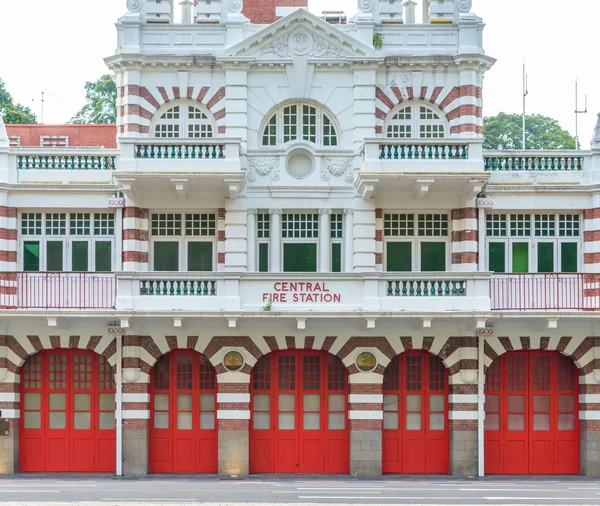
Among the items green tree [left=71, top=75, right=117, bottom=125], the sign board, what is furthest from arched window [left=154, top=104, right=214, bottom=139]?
green tree [left=71, top=75, right=117, bottom=125]

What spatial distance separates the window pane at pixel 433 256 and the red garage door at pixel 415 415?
8.84 ft

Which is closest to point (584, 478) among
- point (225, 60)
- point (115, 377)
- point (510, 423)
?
point (510, 423)

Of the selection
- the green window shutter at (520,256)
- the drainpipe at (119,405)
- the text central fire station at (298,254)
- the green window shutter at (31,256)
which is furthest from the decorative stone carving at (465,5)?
the green window shutter at (31,256)

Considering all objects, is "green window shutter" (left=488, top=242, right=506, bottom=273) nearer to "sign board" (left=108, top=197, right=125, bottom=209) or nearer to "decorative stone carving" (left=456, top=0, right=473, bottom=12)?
"decorative stone carving" (left=456, top=0, right=473, bottom=12)

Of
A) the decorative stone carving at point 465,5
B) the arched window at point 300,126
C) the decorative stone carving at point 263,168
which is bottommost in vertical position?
the decorative stone carving at point 263,168

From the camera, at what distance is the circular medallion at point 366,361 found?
2919cm

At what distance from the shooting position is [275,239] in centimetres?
2984

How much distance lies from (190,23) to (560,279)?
14.0m

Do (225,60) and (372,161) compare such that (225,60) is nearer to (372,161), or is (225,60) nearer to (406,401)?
(372,161)

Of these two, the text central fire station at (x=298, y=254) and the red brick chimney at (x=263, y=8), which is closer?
the text central fire station at (x=298, y=254)

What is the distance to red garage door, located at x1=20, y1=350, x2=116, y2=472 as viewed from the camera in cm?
2969

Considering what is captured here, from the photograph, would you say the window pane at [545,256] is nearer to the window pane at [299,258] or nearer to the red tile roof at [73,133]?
the window pane at [299,258]

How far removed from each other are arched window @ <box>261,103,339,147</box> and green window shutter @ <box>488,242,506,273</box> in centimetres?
592

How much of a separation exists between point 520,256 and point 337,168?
6401 mm
